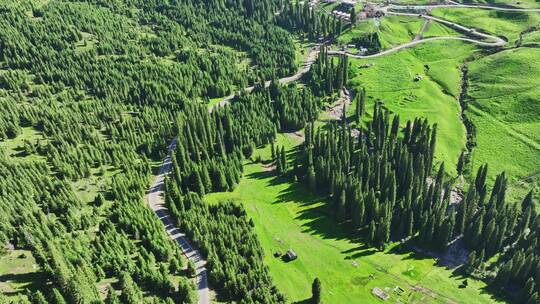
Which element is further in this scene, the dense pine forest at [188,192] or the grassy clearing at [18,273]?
the dense pine forest at [188,192]

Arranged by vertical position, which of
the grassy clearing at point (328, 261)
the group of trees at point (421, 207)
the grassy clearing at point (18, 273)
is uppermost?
the grassy clearing at point (18, 273)

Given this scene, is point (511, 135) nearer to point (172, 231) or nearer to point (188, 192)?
point (188, 192)

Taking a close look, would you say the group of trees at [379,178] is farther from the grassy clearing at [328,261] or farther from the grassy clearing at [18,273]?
the grassy clearing at [18,273]

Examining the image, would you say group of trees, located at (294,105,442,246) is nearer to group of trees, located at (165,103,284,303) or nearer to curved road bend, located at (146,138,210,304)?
group of trees, located at (165,103,284,303)

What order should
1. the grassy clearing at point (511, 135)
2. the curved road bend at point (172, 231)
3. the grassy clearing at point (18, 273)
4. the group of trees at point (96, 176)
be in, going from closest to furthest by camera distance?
1. the grassy clearing at point (18, 273)
2. the group of trees at point (96, 176)
3. the curved road bend at point (172, 231)
4. the grassy clearing at point (511, 135)

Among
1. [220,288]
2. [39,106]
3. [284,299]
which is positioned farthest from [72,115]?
[284,299]

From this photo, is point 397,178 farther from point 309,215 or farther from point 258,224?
point 258,224

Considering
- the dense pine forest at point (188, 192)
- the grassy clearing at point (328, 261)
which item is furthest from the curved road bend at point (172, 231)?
the grassy clearing at point (328, 261)
